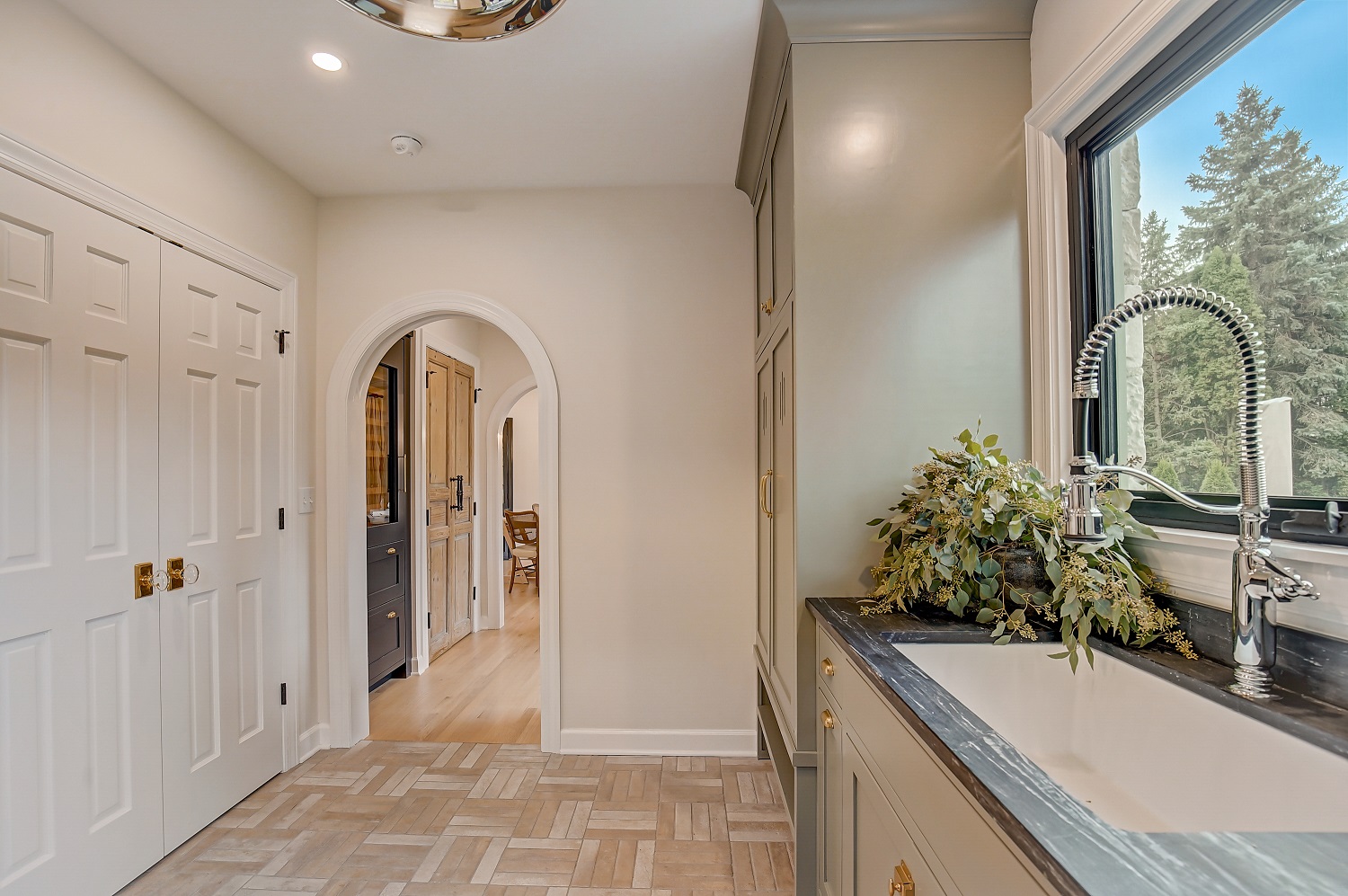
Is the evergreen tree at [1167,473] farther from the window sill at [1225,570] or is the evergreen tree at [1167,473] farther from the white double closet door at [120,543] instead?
the white double closet door at [120,543]

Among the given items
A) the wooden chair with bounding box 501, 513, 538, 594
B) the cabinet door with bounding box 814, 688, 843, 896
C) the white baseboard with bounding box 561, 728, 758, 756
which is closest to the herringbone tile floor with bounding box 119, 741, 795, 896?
the white baseboard with bounding box 561, 728, 758, 756

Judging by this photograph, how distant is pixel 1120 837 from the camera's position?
636mm

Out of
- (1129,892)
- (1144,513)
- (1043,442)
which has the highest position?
(1043,442)

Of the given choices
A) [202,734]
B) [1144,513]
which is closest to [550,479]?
[202,734]

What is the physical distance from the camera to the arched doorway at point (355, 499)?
2.99 metres

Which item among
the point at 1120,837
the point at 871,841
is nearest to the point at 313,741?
the point at 871,841

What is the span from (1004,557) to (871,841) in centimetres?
67

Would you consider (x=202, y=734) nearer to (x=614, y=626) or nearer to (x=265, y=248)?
(x=614, y=626)

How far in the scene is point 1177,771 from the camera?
3.43 ft

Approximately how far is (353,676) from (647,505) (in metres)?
1.58

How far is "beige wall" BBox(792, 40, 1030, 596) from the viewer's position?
1814 mm

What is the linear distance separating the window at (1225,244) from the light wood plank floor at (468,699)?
279cm

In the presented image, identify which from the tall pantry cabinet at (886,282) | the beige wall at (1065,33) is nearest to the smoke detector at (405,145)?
the tall pantry cabinet at (886,282)

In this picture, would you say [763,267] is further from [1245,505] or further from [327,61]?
[1245,505]
